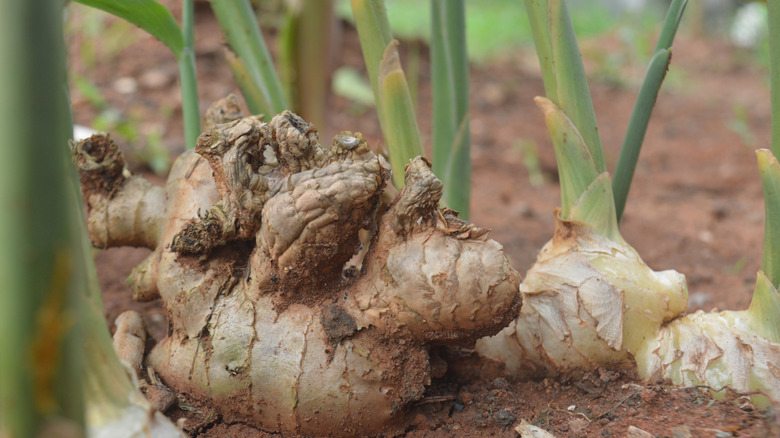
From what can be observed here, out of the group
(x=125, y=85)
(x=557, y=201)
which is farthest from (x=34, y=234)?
(x=125, y=85)

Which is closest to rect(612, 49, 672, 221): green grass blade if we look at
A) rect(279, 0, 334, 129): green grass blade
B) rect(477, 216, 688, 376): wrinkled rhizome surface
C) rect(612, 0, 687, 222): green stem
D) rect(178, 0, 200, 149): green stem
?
rect(612, 0, 687, 222): green stem

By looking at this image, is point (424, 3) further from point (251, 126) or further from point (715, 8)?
point (251, 126)

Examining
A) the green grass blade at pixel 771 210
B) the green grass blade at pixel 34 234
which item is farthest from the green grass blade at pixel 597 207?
the green grass blade at pixel 34 234

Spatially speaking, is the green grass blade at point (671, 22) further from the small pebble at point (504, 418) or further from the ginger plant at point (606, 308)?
the small pebble at point (504, 418)

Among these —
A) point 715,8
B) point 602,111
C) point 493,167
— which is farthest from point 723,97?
point 715,8

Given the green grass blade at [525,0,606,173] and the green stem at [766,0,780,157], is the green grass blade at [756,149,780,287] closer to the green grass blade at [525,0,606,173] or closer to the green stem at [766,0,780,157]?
the green stem at [766,0,780,157]
